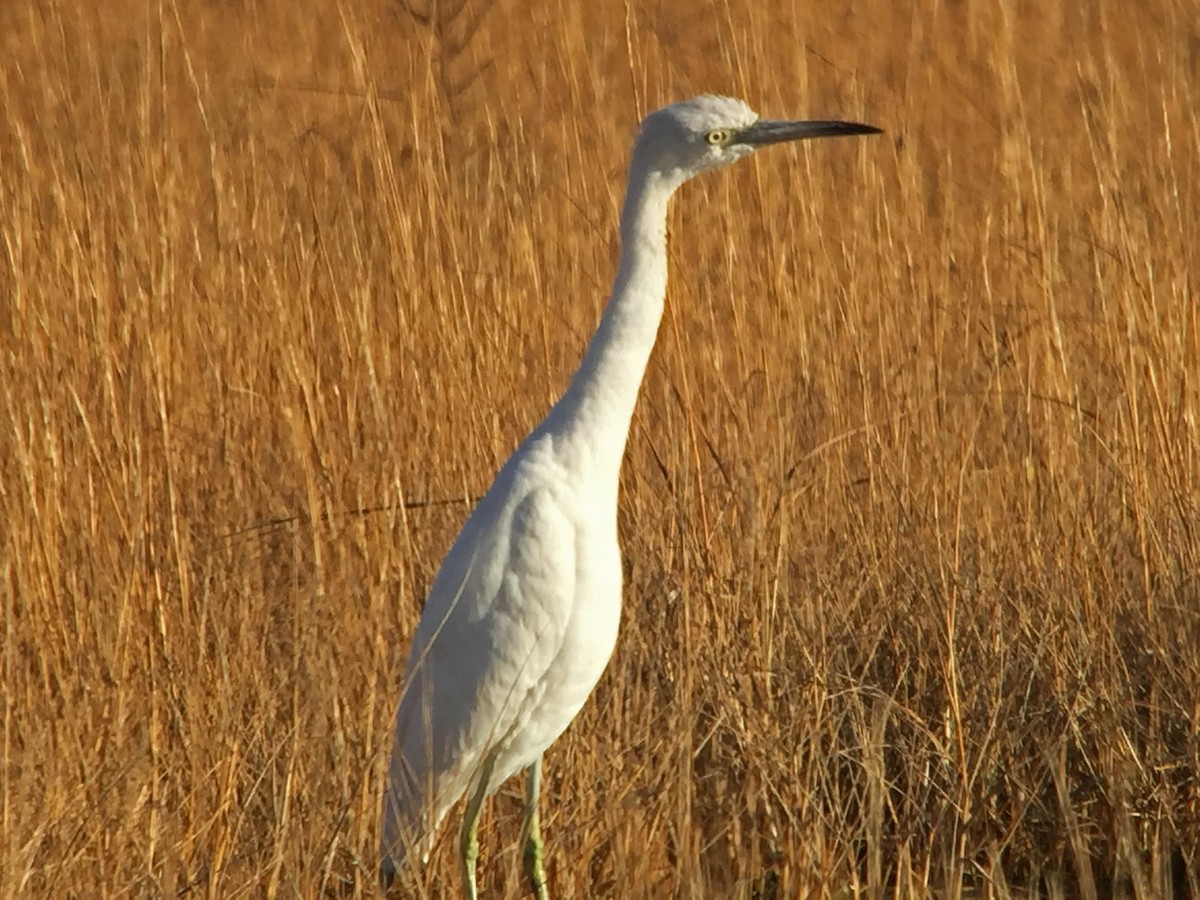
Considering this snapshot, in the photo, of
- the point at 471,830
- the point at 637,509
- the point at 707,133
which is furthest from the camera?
the point at 637,509

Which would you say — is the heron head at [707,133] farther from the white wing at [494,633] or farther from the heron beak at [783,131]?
the white wing at [494,633]

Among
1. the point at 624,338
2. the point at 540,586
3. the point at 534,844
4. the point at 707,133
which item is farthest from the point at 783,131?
the point at 534,844

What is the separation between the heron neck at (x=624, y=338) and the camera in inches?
102

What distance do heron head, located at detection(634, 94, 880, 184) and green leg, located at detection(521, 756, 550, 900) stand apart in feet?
3.10

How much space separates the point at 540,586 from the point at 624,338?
0.39m

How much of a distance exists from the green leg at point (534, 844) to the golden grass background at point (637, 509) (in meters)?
0.06

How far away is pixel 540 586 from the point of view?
2572 millimetres

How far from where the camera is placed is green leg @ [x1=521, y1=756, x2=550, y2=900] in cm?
253

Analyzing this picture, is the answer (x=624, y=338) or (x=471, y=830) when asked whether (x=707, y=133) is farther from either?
(x=471, y=830)

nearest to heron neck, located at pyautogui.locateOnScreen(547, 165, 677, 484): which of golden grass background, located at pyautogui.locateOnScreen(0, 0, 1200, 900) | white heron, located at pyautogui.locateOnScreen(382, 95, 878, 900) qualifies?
white heron, located at pyautogui.locateOnScreen(382, 95, 878, 900)

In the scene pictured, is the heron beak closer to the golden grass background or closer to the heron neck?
the heron neck

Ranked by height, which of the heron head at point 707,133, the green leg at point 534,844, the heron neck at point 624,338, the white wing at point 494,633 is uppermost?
the heron head at point 707,133

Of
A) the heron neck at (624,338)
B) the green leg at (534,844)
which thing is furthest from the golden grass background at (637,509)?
the heron neck at (624,338)

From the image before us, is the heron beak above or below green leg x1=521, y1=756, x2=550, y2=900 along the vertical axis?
above
